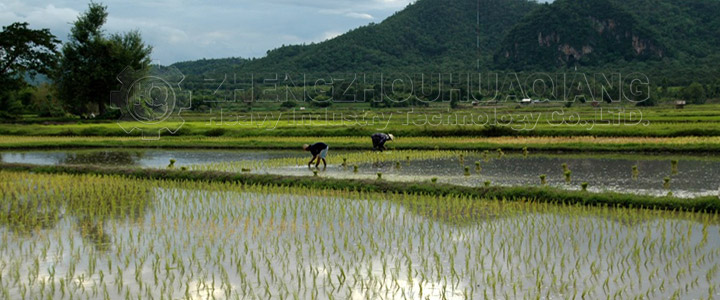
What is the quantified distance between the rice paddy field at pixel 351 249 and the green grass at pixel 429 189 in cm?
20

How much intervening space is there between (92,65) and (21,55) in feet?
31.8

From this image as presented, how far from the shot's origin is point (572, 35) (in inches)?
3767

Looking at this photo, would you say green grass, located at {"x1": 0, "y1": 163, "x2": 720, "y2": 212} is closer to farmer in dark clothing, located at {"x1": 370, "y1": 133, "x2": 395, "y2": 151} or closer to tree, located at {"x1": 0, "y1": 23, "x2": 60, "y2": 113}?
farmer in dark clothing, located at {"x1": 370, "y1": 133, "x2": 395, "y2": 151}

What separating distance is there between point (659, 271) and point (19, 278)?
5.55 meters

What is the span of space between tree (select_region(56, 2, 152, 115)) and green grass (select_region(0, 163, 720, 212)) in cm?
2625

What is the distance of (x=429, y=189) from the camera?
1040 cm

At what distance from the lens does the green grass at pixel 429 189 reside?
8.73 m

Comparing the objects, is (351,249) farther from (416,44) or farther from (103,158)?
(416,44)

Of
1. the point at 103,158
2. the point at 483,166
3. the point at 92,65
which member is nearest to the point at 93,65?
the point at 92,65

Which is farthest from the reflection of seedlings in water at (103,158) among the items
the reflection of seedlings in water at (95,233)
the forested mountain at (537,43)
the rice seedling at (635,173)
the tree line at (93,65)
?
the forested mountain at (537,43)

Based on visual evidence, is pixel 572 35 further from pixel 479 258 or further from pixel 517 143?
pixel 479 258

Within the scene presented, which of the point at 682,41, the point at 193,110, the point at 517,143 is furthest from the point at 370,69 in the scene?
the point at 517,143

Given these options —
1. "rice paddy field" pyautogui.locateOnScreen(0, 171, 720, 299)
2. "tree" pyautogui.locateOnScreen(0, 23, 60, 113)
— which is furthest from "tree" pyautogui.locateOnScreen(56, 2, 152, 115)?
"rice paddy field" pyautogui.locateOnScreen(0, 171, 720, 299)

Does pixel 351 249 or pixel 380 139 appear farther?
pixel 380 139
